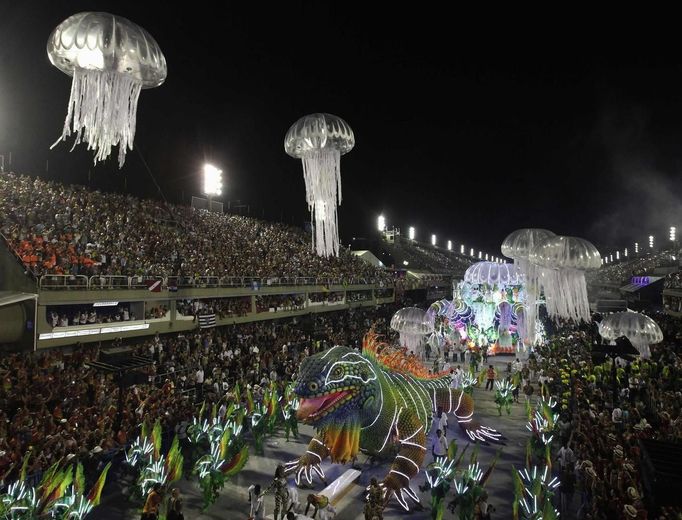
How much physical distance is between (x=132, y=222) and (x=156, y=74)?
13930 millimetres

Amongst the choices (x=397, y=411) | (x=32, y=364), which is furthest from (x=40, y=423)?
(x=397, y=411)

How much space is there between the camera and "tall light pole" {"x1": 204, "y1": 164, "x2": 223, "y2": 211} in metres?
42.8

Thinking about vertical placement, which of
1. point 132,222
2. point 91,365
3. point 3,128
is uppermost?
point 3,128

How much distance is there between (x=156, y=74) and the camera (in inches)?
434

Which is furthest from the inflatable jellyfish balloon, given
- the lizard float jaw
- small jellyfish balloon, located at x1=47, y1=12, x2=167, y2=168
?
small jellyfish balloon, located at x1=47, y1=12, x2=167, y2=168

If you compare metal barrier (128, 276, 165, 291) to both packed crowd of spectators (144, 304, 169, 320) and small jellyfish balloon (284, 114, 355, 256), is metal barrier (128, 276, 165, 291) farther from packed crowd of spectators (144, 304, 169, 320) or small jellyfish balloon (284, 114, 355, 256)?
small jellyfish balloon (284, 114, 355, 256)

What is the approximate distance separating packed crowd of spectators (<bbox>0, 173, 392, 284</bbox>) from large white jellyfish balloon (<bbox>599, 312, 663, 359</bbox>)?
61.4ft

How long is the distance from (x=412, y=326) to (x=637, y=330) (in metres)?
9.54

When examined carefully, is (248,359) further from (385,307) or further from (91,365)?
(385,307)

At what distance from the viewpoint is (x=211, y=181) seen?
4344 centimetres

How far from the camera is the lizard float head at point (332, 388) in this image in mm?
8695

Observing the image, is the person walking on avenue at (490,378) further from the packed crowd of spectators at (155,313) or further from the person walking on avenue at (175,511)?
the person walking on avenue at (175,511)

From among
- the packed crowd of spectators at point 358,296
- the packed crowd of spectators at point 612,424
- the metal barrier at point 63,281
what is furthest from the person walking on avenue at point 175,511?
the packed crowd of spectators at point 358,296

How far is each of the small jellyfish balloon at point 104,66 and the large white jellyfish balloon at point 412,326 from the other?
15.6 metres
